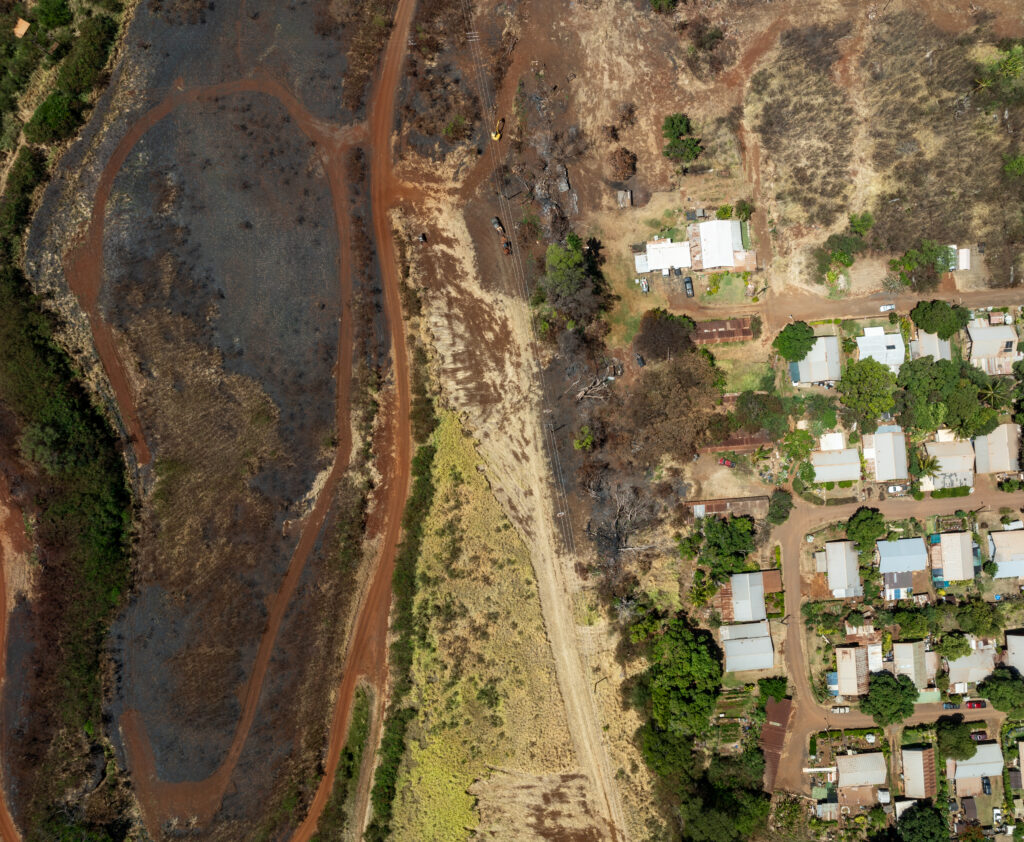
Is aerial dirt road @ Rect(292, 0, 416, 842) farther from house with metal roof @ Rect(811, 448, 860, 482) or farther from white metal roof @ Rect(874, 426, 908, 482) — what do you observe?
white metal roof @ Rect(874, 426, 908, 482)

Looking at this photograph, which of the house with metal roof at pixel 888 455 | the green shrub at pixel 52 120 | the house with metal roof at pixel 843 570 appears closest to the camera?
the green shrub at pixel 52 120

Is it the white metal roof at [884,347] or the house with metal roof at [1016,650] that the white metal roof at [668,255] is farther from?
the house with metal roof at [1016,650]

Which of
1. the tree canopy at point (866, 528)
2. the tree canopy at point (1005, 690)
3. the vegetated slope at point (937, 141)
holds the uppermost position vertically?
the vegetated slope at point (937, 141)

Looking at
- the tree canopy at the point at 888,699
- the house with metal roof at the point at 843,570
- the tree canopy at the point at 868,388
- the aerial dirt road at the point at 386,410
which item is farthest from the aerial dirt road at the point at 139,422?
the tree canopy at the point at 888,699

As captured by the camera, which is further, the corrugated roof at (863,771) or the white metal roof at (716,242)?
the corrugated roof at (863,771)

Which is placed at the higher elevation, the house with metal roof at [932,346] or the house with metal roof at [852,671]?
the house with metal roof at [932,346]

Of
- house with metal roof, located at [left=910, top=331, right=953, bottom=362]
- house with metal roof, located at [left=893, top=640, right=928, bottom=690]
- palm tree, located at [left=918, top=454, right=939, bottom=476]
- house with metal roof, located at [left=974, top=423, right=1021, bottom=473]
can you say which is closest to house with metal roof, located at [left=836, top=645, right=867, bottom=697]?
house with metal roof, located at [left=893, top=640, right=928, bottom=690]

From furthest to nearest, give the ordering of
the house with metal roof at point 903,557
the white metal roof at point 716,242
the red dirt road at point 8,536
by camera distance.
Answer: the house with metal roof at point 903,557
the white metal roof at point 716,242
the red dirt road at point 8,536
